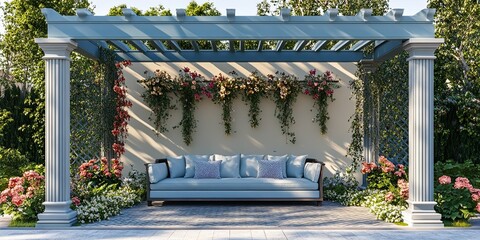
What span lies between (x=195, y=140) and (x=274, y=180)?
91.8 inches

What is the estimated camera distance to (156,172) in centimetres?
969

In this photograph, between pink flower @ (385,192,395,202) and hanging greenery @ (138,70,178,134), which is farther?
hanging greenery @ (138,70,178,134)

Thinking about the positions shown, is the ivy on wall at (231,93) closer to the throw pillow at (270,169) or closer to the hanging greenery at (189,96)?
the hanging greenery at (189,96)

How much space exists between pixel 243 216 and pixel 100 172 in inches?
123

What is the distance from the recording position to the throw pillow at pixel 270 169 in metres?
10.1

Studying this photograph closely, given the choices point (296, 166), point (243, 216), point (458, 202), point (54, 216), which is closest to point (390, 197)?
point (458, 202)

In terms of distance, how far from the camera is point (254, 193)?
31.5 ft

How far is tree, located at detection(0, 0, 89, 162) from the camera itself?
13250 millimetres

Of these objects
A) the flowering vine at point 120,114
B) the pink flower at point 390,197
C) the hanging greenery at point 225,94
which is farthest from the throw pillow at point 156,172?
the pink flower at point 390,197

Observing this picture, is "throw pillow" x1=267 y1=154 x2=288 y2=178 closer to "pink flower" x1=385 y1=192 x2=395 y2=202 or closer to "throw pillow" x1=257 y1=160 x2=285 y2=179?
"throw pillow" x1=257 y1=160 x2=285 y2=179

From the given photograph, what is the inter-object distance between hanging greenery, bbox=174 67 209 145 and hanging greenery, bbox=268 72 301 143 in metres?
1.40

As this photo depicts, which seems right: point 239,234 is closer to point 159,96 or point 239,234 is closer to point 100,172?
point 100,172

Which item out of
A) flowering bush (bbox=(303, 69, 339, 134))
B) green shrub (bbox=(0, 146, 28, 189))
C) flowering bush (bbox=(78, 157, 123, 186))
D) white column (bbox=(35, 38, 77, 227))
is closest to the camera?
white column (bbox=(35, 38, 77, 227))

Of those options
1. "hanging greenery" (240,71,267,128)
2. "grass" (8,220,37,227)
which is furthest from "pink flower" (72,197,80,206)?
"hanging greenery" (240,71,267,128)
